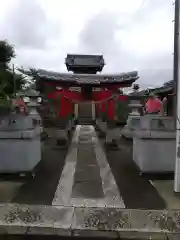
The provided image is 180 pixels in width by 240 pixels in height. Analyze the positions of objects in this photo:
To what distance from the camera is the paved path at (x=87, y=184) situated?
225 inches

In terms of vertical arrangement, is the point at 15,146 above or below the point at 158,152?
above

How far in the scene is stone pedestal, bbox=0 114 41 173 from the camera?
24.0ft

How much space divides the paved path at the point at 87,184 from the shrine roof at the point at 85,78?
13.2 feet

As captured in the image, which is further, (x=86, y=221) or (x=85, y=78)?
(x=85, y=78)

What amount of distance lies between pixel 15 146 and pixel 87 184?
1.94 metres

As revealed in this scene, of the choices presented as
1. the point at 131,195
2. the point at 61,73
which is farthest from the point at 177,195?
the point at 61,73

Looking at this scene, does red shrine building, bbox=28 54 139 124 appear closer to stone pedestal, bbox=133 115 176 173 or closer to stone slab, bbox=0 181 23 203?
stone pedestal, bbox=133 115 176 173

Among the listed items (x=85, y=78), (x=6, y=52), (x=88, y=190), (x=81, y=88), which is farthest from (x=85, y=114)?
(x=88, y=190)

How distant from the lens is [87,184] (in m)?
6.94

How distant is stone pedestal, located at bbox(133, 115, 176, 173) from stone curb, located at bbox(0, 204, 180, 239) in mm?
2321

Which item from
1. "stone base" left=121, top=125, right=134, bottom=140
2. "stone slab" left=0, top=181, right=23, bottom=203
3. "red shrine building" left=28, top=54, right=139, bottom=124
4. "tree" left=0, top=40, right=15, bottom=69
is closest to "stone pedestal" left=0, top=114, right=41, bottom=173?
"stone slab" left=0, top=181, right=23, bottom=203

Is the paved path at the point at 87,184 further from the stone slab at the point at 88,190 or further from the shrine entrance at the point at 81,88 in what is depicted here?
the shrine entrance at the point at 81,88

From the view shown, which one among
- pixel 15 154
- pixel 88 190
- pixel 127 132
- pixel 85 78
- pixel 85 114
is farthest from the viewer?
pixel 85 114

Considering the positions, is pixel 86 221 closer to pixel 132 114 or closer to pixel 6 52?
pixel 132 114
